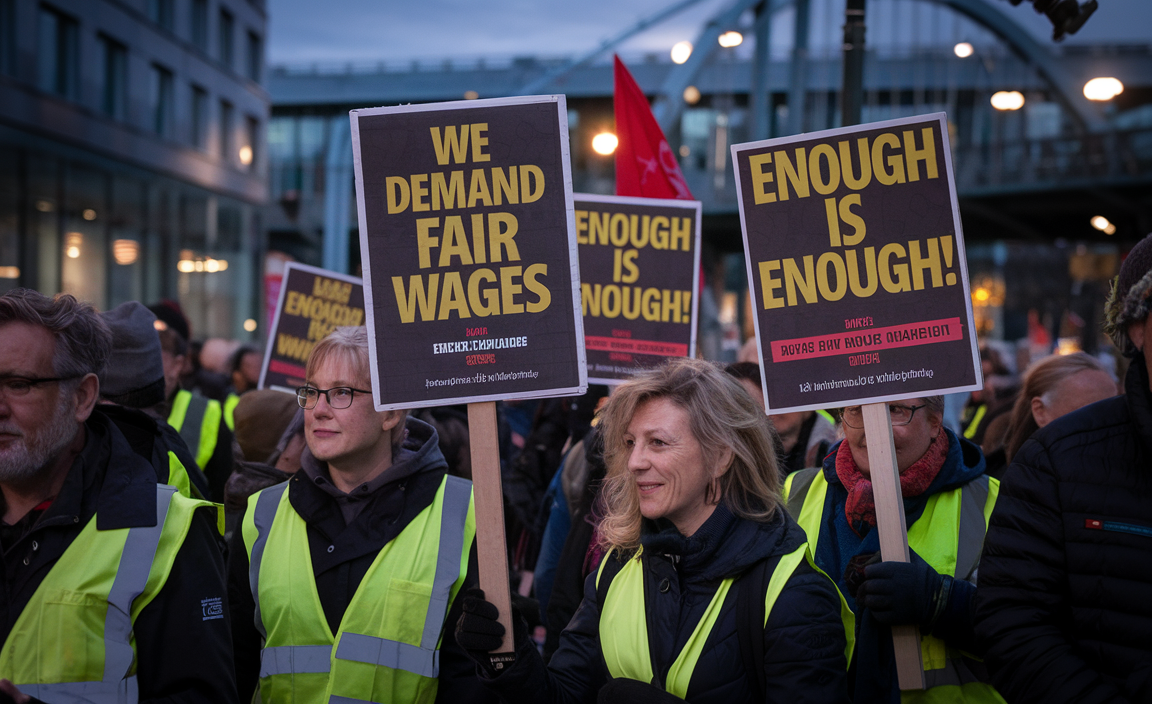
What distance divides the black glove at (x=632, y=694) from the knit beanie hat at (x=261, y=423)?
2.50 meters

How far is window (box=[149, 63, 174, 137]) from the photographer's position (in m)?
24.2

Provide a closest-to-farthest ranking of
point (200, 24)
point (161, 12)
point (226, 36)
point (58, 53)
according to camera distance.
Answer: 1. point (58, 53)
2. point (161, 12)
3. point (200, 24)
4. point (226, 36)

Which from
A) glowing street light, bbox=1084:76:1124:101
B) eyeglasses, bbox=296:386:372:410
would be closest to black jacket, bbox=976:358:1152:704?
eyeglasses, bbox=296:386:372:410

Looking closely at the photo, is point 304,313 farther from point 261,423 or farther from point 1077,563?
point 1077,563

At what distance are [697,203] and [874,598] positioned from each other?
2.73m

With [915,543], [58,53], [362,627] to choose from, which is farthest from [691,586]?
[58,53]

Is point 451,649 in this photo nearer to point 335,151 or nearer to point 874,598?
point 874,598

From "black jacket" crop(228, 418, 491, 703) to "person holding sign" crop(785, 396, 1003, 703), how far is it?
112cm

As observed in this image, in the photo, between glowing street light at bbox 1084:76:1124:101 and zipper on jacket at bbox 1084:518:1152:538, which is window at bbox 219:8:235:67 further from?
zipper on jacket at bbox 1084:518:1152:538

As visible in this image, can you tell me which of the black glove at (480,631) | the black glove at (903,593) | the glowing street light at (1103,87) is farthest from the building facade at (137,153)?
the glowing street light at (1103,87)

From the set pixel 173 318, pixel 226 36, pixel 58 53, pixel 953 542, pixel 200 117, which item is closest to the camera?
pixel 953 542

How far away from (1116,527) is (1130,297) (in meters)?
0.50

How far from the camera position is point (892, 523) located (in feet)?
9.00

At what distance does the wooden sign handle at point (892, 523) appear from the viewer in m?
2.71
